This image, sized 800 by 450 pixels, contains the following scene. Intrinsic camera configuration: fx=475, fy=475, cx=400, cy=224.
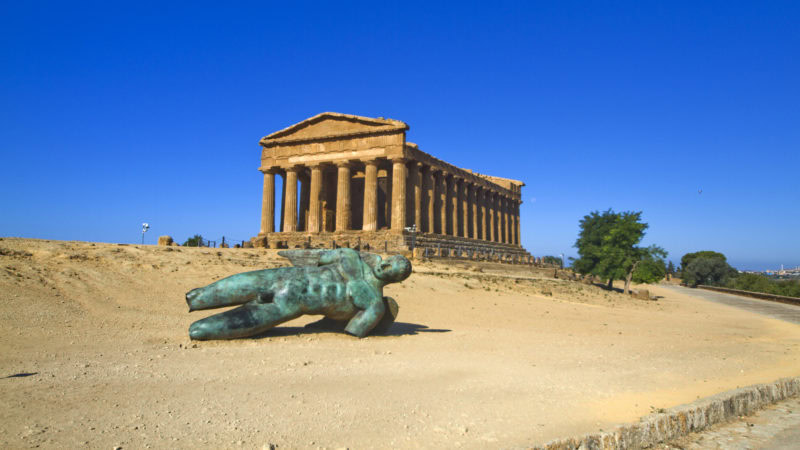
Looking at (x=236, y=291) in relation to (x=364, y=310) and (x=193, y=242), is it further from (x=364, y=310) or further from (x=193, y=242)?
(x=193, y=242)

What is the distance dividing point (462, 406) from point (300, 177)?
42447mm

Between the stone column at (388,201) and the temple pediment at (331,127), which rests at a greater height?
the temple pediment at (331,127)

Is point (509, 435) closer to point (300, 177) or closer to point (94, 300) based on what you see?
point (94, 300)

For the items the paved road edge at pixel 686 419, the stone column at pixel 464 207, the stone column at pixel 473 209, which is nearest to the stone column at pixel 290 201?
the stone column at pixel 464 207

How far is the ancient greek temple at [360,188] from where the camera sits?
38344mm

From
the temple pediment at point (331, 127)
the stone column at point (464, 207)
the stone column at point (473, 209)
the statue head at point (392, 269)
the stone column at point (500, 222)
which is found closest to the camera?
the statue head at point (392, 269)

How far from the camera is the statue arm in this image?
355 inches

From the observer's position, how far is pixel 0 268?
11.0m

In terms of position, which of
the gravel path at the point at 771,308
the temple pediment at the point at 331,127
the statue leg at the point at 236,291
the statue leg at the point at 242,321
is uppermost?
the temple pediment at the point at 331,127

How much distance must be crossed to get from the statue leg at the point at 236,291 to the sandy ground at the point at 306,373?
0.68 meters

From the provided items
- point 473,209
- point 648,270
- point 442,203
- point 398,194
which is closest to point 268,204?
point 398,194

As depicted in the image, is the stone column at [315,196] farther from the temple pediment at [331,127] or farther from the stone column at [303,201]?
the stone column at [303,201]

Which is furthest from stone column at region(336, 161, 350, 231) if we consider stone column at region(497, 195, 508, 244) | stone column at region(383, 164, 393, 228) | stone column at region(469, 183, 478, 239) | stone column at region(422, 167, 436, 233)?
stone column at region(497, 195, 508, 244)

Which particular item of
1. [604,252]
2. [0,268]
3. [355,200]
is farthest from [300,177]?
[0,268]
